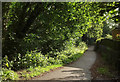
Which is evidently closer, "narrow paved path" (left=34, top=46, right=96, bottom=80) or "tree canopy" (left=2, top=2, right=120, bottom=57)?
"narrow paved path" (left=34, top=46, right=96, bottom=80)

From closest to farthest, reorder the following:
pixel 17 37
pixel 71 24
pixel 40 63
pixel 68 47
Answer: pixel 40 63 < pixel 17 37 < pixel 71 24 < pixel 68 47

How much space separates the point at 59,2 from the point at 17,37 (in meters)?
4.14

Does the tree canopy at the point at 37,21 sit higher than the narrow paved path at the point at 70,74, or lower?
higher

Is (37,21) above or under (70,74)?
above

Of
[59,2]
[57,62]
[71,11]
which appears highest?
[59,2]

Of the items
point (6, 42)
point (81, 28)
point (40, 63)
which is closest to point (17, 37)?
point (6, 42)

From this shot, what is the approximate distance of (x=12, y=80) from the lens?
5.78 metres

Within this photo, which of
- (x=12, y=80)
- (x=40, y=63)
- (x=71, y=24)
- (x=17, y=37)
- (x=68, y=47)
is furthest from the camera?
(x=68, y=47)

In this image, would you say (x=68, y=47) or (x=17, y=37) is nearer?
(x=17, y=37)

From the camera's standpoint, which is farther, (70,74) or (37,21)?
(37,21)

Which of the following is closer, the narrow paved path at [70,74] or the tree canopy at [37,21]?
the narrow paved path at [70,74]

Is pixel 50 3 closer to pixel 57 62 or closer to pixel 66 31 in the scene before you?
pixel 66 31

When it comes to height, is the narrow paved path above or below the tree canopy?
below

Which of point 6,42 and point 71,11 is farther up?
point 71,11
